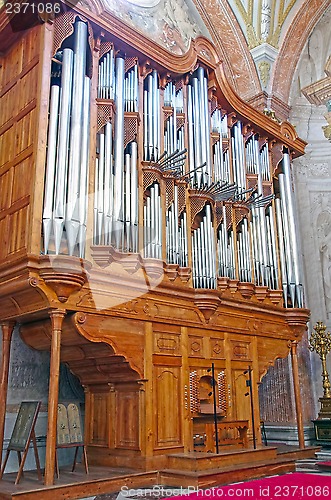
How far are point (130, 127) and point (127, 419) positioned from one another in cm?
403

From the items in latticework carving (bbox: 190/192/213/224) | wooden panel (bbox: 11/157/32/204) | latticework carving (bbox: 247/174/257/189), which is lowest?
wooden panel (bbox: 11/157/32/204)

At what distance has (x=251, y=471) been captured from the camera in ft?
23.0

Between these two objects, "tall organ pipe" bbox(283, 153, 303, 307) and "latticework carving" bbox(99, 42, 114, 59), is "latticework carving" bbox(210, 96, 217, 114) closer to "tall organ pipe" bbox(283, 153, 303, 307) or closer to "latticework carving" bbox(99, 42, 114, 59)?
"tall organ pipe" bbox(283, 153, 303, 307)

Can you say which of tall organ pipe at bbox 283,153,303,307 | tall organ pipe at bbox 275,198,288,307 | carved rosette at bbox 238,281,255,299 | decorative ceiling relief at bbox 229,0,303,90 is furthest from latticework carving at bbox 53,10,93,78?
decorative ceiling relief at bbox 229,0,303,90

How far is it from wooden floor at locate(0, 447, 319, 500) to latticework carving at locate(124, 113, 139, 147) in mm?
4332

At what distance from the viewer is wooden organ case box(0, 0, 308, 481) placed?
6.38 meters

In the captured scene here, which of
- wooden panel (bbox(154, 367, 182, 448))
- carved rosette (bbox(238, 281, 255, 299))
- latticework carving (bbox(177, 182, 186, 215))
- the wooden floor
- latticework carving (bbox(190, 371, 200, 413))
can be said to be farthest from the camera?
carved rosette (bbox(238, 281, 255, 299))

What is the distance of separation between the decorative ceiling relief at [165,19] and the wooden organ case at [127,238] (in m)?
2.40

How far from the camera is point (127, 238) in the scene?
7.04 m

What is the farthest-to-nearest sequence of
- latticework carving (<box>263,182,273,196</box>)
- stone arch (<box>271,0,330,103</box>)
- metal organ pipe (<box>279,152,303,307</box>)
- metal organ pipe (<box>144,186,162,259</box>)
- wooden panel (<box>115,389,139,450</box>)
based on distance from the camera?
stone arch (<box>271,0,330,103</box>) < latticework carving (<box>263,182,273,196</box>) < metal organ pipe (<box>279,152,303,307</box>) < metal organ pipe (<box>144,186,162,259</box>) < wooden panel (<box>115,389,139,450</box>)

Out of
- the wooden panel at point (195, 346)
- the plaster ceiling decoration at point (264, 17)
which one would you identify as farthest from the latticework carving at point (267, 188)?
the plaster ceiling decoration at point (264, 17)

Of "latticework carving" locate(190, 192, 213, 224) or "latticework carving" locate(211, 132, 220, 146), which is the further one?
"latticework carving" locate(211, 132, 220, 146)

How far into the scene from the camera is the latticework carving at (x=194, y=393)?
746 centimetres

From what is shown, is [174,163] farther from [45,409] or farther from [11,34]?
[45,409]
